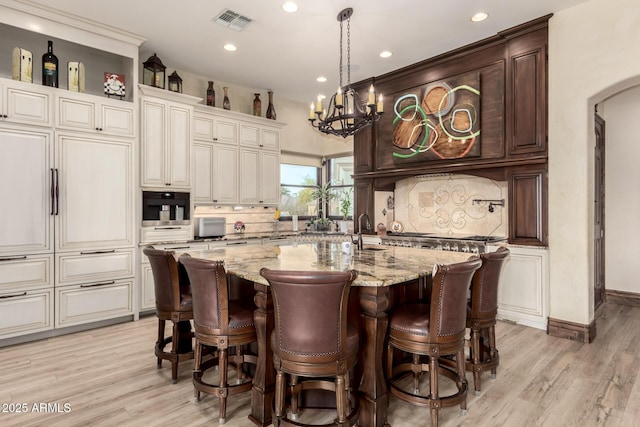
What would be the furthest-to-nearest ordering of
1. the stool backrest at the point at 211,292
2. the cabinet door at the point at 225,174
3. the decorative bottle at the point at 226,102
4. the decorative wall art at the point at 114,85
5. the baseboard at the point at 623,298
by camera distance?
the decorative bottle at the point at 226,102 → the cabinet door at the point at 225,174 → the baseboard at the point at 623,298 → the decorative wall art at the point at 114,85 → the stool backrest at the point at 211,292

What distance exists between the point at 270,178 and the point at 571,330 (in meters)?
4.50

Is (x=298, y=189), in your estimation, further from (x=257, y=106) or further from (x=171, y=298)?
(x=171, y=298)

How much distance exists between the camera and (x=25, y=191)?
11.5ft

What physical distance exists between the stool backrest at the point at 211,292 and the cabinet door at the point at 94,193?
237 centimetres

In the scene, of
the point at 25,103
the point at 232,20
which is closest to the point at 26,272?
the point at 25,103

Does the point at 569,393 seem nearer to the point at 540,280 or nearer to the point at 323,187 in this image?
the point at 540,280

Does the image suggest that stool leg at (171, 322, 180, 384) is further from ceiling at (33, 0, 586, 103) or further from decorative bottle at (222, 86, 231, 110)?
decorative bottle at (222, 86, 231, 110)

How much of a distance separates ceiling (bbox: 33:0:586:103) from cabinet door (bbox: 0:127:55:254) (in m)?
1.37

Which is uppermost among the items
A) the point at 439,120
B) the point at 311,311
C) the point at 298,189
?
A: the point at 439,120

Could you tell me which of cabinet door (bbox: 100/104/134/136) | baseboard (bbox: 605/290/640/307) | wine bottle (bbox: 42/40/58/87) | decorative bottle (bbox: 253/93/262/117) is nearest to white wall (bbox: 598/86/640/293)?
baseboard (bbox: 605/290/640/307)

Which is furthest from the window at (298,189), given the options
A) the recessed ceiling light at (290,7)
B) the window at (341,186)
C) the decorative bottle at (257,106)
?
the recessed ceiling light at (290,7)

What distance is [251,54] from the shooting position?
4637 millimetres

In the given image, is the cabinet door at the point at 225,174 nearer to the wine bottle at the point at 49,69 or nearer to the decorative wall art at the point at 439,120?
the wine bottle at the point at 49,69

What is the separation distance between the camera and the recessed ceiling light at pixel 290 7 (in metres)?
3.45
